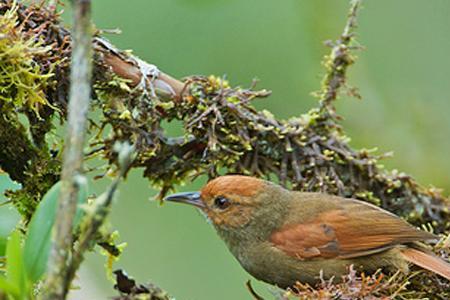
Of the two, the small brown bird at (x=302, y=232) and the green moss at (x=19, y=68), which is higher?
the green moss at (x=19, y=68)

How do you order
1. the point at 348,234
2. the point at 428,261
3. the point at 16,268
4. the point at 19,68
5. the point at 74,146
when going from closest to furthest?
the point at 74,146 → the point at 16,268 → the point at 19,68 → the point at 428,261 → the point at 348,234

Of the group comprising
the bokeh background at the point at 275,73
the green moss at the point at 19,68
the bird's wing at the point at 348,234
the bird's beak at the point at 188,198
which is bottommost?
the bird's wing at the point at 348,234

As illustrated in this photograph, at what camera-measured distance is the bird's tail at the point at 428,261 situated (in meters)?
3.13

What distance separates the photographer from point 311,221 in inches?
143

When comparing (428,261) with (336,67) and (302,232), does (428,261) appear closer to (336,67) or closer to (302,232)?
(302,232)

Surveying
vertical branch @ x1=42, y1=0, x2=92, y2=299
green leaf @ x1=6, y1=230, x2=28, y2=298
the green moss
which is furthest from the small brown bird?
vertical branch @ x1=42, y1=0, x2=92, y2=299

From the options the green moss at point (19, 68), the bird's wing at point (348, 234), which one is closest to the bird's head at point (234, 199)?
the bird's wing at point (348, 234)

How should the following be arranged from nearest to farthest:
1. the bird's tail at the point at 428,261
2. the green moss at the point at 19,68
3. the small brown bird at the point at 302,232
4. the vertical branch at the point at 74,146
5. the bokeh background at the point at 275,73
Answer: the vertical branch at the point at 74,146 → the green moss at the point at 19,68 → the bird's tail at the point at 428,261 → the small brown bird at the point at 302,232 → the bokeh background at the point at 275,73

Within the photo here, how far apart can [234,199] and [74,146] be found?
2334mm

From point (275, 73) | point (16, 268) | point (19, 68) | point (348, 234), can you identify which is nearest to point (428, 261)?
point (348, 234)

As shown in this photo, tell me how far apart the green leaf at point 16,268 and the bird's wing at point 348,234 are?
1.94 m

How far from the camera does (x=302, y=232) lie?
3586mm

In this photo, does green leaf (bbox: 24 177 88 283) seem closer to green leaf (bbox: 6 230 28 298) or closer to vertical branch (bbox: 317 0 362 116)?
green leaf (bbox: 6 230 28 298)

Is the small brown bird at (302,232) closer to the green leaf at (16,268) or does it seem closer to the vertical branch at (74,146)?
the green leaf at (16,268)
